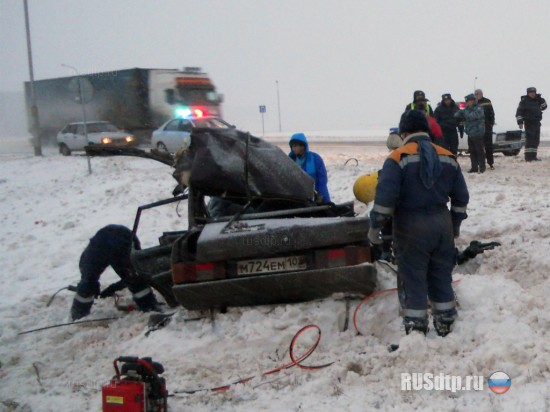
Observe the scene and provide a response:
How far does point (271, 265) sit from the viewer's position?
5.32 metres

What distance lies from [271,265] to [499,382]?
6.64ft

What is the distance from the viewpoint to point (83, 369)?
5387 mm

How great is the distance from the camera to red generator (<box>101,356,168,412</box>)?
12.9ft

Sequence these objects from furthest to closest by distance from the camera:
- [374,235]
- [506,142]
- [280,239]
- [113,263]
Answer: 1. [506,142]
2. [113,263]
3. [280,239]
4. [374,235]

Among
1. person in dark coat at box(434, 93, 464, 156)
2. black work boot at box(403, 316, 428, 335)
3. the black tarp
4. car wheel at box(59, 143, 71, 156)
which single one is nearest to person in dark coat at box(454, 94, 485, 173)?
person in dark coat at box(434, 93, 464, 156)

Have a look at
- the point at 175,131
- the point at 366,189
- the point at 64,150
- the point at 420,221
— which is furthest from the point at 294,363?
the point at 64,150

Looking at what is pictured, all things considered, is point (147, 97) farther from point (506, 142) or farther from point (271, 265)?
point (271, 265)

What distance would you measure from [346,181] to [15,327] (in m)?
7.25

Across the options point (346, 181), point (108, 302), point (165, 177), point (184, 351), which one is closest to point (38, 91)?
point (165, 177)

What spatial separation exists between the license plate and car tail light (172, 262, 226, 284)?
0.56 ft

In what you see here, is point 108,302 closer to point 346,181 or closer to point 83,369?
point 83,369

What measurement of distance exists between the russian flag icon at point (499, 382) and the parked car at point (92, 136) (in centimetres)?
2229

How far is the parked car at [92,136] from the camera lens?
25.4 metres

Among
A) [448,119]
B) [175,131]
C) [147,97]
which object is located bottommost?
[175,131]
